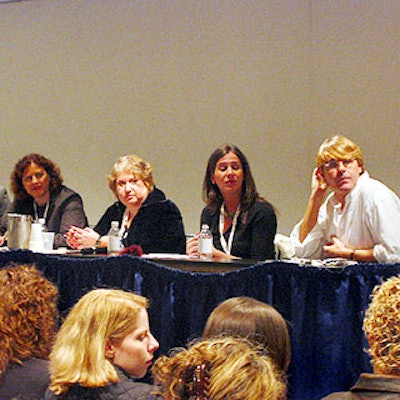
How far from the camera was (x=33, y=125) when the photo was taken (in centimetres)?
654

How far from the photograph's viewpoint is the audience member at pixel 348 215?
10.9 feet

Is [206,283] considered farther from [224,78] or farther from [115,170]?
[224,78]

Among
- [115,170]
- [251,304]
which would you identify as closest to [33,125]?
[115,170]

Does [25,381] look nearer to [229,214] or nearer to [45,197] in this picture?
[229,214]

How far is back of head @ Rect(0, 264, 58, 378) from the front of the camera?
2.17m

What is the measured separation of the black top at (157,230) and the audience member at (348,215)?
584 millimetres

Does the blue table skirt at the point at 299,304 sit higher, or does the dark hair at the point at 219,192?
the dark hair at the point at 219,192

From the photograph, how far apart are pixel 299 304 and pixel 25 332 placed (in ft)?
3.73

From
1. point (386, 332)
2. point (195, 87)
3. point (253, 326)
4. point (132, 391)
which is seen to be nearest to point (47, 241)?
point (253, 326)

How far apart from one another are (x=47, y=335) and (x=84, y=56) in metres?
4.41

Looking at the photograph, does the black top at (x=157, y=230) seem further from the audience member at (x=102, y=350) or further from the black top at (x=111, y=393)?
the black top at (x=111, y=393)

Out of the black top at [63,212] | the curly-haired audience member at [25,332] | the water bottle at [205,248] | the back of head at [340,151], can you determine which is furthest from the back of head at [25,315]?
the black top at [63,212]

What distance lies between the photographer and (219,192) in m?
4.02

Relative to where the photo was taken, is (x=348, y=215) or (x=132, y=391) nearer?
(x=132, y=391)
